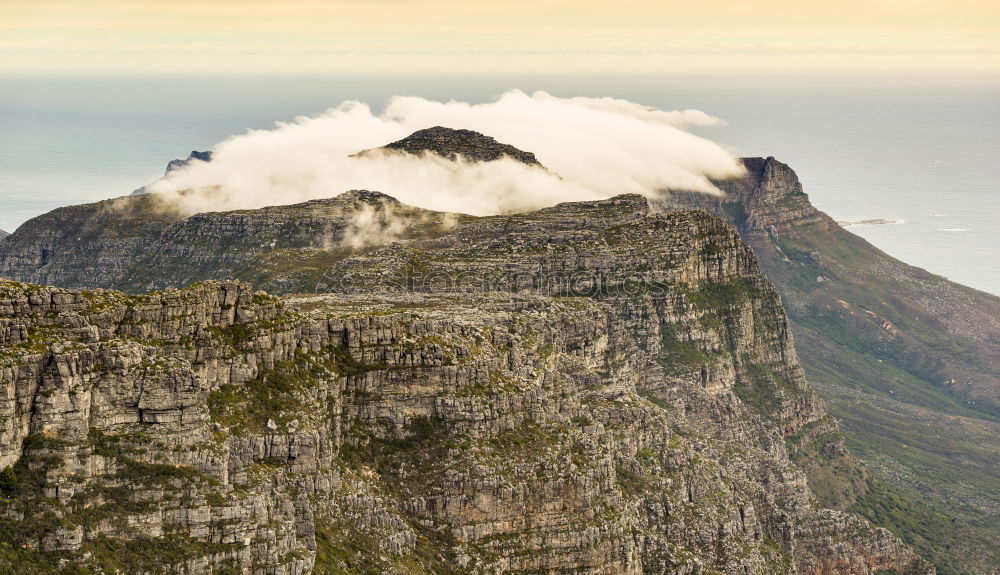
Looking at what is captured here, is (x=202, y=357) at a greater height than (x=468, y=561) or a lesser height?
greater

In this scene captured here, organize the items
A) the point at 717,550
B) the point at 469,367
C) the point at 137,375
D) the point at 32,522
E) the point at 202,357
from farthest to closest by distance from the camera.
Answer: the point at 717,550, the point at 469,367, the point at 202,357, the point at 137,375, the point at 32,522

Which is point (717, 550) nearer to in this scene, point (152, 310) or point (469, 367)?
point (469, 367)

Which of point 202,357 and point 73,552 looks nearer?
point 73,552

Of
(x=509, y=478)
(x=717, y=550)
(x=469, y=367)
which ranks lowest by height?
(x=717, y=550)

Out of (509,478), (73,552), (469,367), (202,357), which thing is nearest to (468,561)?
(509,478)

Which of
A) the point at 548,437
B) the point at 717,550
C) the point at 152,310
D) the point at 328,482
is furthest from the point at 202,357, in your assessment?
the point at 717,550

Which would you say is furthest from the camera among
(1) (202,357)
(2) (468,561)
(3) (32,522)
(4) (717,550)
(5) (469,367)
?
(4) (717,550)

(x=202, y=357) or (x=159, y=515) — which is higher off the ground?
(x=202, y=357)

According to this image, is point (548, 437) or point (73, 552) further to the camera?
point (548, 437)

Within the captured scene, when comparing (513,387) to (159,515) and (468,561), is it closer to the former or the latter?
(468,561)
